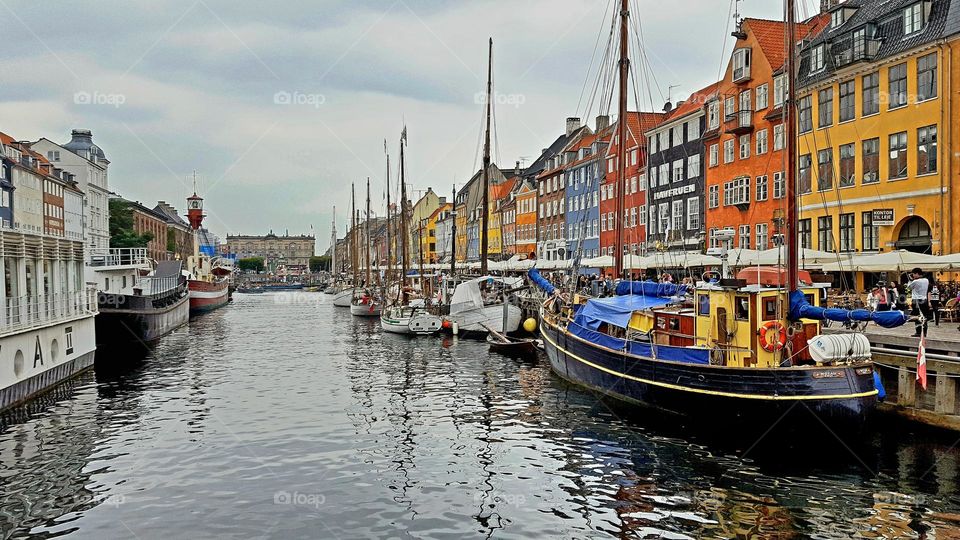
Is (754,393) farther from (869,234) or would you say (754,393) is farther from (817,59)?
(817,59)

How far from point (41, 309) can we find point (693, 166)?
47115mm

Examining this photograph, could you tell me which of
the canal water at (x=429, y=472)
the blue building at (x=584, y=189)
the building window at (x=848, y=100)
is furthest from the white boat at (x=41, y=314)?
the blue building at (x=584, y=189)

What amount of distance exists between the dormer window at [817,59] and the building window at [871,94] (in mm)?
3962

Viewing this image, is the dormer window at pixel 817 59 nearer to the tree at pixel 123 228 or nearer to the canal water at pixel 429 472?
the canal water at pixel 429 472

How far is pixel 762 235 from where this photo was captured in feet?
163

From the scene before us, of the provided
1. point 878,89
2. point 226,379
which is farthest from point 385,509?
point 878,89

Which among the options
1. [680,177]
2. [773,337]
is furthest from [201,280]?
[773,337]

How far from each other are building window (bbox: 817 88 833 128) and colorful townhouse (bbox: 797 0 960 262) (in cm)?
6

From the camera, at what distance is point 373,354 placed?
42.7 meters

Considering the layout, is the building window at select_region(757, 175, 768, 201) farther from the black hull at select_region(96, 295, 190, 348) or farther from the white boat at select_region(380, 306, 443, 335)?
the black hull at select_region(96, 295, 190, 348)

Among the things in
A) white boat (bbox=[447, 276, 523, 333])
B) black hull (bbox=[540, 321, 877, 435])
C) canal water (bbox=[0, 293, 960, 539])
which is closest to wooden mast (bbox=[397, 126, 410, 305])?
white boat (bbox=[447, 276, 523, 333])

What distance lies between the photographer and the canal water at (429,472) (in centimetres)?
1434

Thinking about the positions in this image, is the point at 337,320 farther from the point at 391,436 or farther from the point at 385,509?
the point at 385,509

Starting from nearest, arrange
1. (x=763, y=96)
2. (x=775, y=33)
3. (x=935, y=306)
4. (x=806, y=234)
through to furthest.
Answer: (x=935, y=306), (x=806, y=234), (x=763, y=96), (x=775, y=33)
